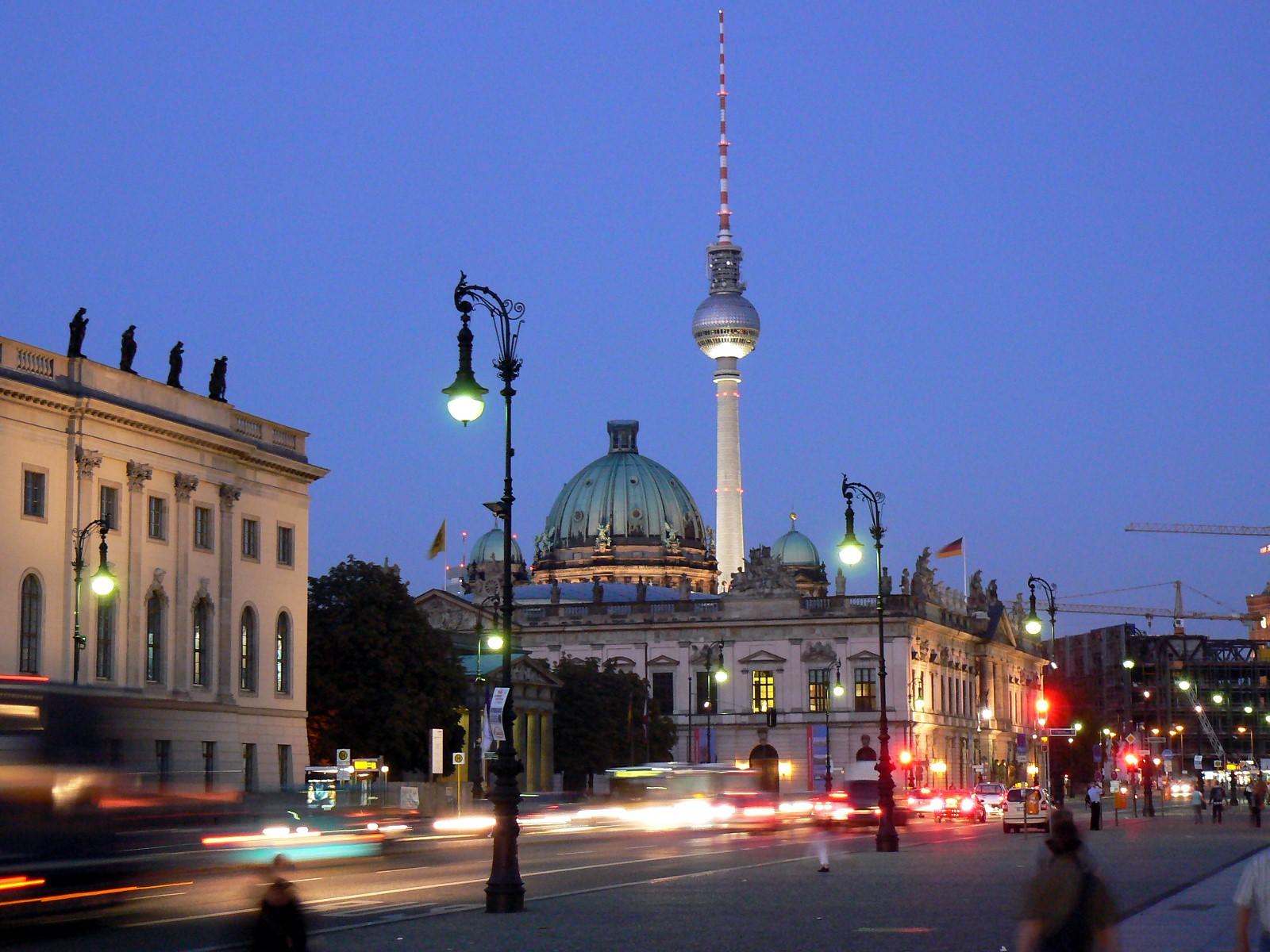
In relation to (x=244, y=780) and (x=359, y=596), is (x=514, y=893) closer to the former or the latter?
(x=244, y=780)

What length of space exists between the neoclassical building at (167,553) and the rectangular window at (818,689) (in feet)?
204

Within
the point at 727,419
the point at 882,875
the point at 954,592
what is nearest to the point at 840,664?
the point at 954,592

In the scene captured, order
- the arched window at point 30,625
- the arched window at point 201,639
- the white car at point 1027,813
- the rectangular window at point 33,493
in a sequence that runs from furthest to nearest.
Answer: the arched window at point 201,639 → the rectangular window at point 33,493 → the arched window at point 30,625 → the white car at point 1027,813

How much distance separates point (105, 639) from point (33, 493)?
6320 mm

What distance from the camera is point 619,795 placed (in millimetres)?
84625

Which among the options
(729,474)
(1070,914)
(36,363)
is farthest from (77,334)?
(729,474)

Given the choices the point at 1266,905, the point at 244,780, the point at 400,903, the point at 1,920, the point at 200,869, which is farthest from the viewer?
the point at 244,780

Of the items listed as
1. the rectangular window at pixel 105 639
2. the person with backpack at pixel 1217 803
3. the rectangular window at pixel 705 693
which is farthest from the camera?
the rectangular window at pixel 705 693

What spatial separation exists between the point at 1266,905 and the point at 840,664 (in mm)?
134249

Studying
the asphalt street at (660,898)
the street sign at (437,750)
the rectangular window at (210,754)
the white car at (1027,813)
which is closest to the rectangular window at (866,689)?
the white car at (1027,813)

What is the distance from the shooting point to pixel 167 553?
80.1 m

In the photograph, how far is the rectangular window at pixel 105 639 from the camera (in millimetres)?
75000

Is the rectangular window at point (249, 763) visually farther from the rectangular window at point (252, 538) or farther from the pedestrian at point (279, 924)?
the pedestrian at point (279, 924)

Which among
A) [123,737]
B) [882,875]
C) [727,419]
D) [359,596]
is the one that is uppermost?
[727,419]
